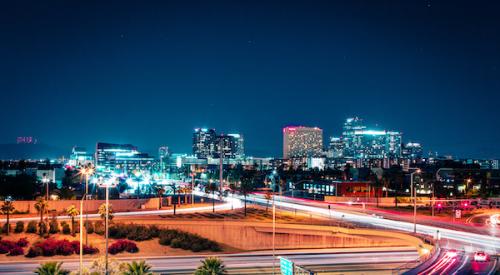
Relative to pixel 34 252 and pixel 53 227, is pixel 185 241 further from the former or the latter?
pixel 34 252

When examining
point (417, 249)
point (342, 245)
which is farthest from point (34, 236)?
point (417, 249)

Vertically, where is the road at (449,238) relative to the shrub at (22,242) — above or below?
above

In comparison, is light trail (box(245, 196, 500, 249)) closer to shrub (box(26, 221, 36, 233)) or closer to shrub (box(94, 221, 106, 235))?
shrub (box(94, 221, 106, 235))

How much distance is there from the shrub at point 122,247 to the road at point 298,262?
11.1 feet

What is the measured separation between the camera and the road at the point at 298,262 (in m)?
46.9

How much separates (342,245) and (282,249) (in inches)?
270

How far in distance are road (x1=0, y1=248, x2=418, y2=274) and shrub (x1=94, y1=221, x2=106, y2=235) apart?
8.87m

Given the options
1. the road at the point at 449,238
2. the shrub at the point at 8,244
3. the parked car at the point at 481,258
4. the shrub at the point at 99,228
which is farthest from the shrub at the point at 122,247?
the parked car at the point at 481,258

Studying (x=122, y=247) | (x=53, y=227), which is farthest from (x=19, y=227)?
(x=122, y=247)

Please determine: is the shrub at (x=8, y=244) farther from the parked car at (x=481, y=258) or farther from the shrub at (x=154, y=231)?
the parked car at (x=481, y=258)

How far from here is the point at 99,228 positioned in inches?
2341

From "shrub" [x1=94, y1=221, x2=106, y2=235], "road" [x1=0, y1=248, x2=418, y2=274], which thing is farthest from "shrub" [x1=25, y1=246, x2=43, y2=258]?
"shrub" [x1=94, y1=221, x2=106, y2=235]

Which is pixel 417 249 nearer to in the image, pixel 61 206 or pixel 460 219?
pixel 460 219

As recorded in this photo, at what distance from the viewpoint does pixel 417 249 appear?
176 ft
